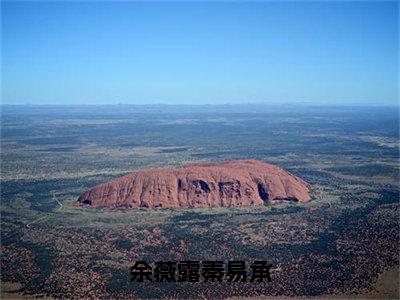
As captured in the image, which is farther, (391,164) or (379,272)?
(391,164)

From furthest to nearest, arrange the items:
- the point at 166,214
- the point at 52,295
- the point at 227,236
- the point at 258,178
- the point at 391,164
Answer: the point at 391,164 < the point at 258,178 < the point at 166,214 < the point at 227,236 < the point at 52,295

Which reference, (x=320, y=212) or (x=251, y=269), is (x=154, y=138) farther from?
(x=251, y=269)

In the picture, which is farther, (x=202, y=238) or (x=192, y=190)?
(x=192, y=190)

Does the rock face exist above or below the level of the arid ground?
above

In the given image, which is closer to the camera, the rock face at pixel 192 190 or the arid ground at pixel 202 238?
the arid ground at pixel 202 238

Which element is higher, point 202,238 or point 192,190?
point 192,190

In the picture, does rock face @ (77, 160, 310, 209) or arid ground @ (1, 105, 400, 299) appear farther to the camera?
rock face @ (77, 160, 310, 209)

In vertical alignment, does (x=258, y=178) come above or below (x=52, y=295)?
above

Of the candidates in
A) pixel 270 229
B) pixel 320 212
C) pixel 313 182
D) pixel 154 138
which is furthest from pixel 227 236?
pixel 154 138
